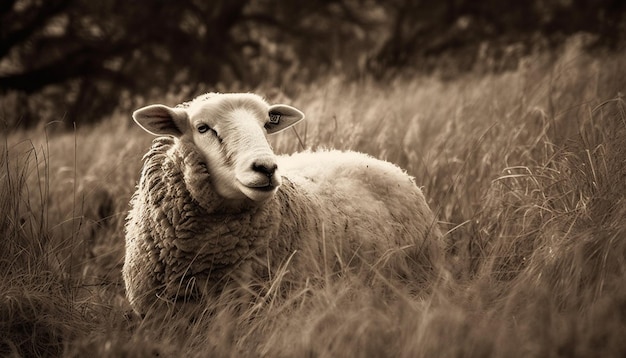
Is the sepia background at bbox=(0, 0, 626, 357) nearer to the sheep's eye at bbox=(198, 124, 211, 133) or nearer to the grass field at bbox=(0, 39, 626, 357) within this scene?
the grass field at bbox=(0, 39, 626, 357)

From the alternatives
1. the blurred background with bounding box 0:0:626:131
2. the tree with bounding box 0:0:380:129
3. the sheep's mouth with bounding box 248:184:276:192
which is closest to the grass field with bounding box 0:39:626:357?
Result: the sheep's mouth with bounding box 248:184:276:192

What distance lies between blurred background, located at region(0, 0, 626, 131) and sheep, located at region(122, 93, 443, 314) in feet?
23.3

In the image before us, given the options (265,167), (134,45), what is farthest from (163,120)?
(134,45)

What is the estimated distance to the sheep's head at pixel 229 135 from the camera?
9.20 ft

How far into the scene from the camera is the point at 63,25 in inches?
460

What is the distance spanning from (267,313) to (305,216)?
843 millimetres

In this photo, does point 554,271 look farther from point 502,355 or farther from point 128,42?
point 128,42

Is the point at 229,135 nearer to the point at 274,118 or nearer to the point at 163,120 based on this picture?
the point at 163,120

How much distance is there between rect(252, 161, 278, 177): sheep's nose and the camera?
2777mm

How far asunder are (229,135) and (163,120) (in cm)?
40

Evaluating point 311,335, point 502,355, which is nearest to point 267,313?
point 311,335

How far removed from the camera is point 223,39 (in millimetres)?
12891

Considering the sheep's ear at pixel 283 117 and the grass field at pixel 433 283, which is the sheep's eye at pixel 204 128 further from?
the grass field at pixel 433 283

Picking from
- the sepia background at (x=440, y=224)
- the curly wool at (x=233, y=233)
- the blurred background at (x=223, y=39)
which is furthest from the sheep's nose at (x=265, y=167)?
the blurred background at (x=223, y=39)
